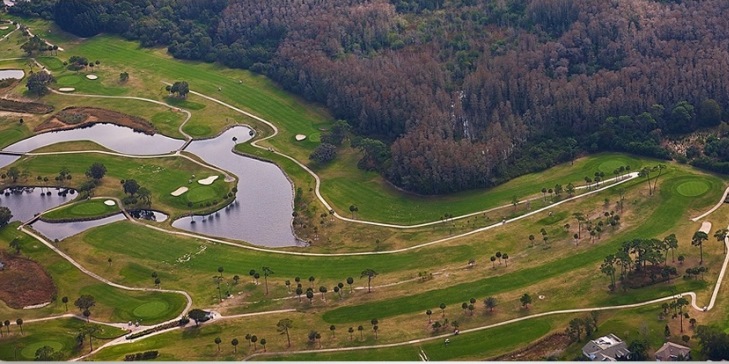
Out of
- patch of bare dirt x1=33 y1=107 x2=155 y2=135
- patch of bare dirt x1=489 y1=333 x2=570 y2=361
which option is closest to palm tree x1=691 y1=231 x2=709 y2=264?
patch of bare dirt x1=489 y1=333 x2=570 y2=361

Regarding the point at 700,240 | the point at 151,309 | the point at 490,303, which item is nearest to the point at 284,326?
the point at 151,309

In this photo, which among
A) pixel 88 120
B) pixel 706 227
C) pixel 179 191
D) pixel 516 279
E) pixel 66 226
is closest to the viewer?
pixel 516 279

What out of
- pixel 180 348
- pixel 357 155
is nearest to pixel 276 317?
pixel 180 348

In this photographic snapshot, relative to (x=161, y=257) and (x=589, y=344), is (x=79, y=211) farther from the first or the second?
(x=589, y=344)

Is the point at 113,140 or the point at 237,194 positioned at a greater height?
the point at 113,140

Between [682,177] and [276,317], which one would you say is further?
[682,177]

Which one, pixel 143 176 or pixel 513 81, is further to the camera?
pixel 513 81

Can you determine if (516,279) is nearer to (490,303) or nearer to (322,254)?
(490,303)
